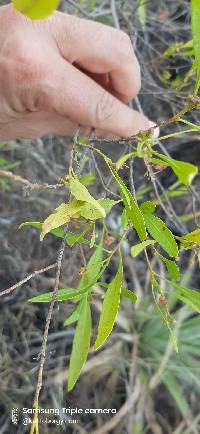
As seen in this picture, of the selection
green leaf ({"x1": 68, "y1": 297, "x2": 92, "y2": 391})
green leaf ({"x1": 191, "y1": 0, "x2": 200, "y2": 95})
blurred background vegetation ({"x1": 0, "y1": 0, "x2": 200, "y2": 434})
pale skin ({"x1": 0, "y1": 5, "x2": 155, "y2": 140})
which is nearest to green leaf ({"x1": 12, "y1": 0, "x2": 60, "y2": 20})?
green leaf ({"x1": 191, "y1": 0, "x2": 200, "y2": 95})

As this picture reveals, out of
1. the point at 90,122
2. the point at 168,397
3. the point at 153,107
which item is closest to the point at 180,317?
the point at 168,397

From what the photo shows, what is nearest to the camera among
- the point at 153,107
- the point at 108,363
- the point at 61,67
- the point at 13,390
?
the point at 61,67

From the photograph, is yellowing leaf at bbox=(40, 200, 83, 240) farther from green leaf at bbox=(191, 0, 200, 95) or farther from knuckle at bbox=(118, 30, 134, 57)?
knuckle at bbox=(118, 30, 134, 57)

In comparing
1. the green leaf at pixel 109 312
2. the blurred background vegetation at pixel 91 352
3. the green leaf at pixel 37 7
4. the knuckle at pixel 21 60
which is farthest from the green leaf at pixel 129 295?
the blurred background vegetation at pixel 91 352

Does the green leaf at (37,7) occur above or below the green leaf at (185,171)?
above

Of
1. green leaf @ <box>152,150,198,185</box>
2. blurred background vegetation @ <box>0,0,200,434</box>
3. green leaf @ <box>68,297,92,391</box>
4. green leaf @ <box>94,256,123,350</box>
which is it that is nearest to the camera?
green leaf @ <box>152,150,198,185</box>

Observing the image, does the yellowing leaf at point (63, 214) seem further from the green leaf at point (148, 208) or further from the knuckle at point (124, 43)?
the knuckle at point (124, 43)

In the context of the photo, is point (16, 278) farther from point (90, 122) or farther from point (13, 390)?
point (90, 122)
